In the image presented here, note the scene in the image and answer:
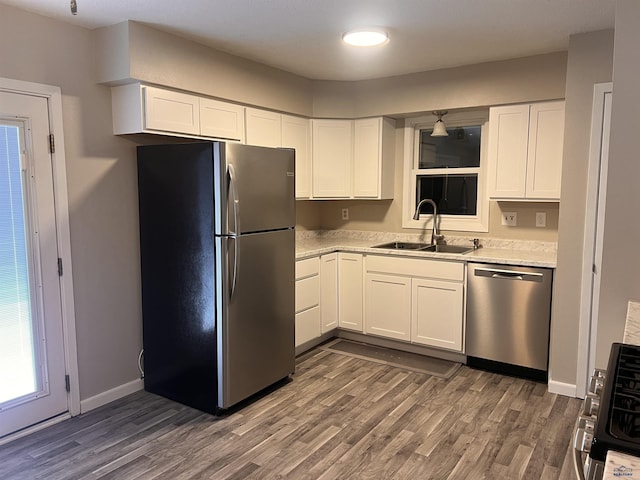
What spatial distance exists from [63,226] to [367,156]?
8.45 ft

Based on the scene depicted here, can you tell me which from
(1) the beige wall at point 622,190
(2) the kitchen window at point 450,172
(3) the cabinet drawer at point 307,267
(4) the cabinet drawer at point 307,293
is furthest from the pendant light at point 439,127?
(1) the beige wall at point 622,190

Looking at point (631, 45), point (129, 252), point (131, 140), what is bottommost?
point (129, 252)

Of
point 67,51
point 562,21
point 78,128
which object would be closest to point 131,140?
point 78,128

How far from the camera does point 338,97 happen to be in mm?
4270

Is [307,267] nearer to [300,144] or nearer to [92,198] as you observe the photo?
[300,144]

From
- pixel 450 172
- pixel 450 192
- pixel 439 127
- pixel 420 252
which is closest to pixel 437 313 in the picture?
pixel 420 252

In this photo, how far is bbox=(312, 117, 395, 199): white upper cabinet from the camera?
14.0 feet

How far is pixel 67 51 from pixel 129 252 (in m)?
1.26

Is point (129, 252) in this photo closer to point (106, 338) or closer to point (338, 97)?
point (106, 338)

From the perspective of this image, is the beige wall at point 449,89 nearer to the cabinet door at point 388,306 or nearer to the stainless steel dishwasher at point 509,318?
the stainless steel dishwasher at point 509,318

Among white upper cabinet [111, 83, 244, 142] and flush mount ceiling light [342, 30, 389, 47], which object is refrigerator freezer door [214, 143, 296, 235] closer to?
white upper cabinet [111, 83, 244, 142]

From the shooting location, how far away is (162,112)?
9.57ft

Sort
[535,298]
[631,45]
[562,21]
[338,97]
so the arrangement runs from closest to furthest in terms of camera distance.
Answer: [631,45]
[562,21]
[535,298]
[338,97]

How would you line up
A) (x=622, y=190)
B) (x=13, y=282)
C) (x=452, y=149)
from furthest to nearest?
1. (x=452, y=149)
2. (x=13, y=282)
3. (x=622, y=190)
